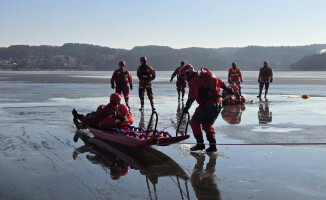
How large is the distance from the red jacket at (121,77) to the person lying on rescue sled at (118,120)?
580 centimetres

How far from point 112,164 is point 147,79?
846 centimetres

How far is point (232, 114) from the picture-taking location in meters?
13.5

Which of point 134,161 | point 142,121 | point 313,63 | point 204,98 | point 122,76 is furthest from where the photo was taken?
point 313,63

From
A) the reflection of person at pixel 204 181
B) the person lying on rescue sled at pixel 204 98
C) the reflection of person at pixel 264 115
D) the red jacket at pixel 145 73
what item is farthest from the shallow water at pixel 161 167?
the red jacket at pixel 145 73

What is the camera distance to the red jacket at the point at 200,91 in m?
7.31

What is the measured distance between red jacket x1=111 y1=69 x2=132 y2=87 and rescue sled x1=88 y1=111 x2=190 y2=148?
5.55 meters

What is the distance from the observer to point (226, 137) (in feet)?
29.5

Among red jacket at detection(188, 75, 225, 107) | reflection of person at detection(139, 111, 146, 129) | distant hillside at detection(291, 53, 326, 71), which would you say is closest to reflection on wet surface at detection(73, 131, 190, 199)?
red jacket at detection(188, 75, 225, 107)

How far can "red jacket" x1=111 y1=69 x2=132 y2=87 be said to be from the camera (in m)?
14.2

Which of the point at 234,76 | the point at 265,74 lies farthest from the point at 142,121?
the point at 265,74

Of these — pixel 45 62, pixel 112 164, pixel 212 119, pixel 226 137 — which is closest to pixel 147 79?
pixel 226 137

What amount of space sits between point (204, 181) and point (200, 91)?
93.8 inches

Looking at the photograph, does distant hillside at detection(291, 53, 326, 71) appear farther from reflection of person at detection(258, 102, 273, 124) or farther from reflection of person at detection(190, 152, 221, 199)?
reflection of person at detection(190, 152, 221, 199)

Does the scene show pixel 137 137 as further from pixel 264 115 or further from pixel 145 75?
pixel 145 75
